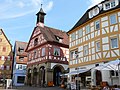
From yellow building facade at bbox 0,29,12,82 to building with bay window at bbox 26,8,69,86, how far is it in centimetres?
1309

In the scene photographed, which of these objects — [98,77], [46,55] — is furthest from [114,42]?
[46,55]

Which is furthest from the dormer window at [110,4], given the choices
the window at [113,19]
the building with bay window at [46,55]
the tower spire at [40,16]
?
the tower spire at [40,16]

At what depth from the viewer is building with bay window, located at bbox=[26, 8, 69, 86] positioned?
111ft

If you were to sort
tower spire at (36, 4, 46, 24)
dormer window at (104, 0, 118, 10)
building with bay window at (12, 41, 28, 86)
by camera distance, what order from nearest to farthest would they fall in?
1. dormer window at (104, 0, 118, 10)
2. tower spire at (36, 4, 46, 24)
3. building with bay window at (12, 41, 28, 86)

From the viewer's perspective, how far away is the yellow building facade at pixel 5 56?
170 ft

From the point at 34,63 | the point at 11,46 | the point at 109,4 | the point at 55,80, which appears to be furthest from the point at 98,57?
the point at 11,46

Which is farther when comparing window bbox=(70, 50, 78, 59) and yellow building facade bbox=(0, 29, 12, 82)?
yellow building facade bbox=(0, 29, 12, 82)

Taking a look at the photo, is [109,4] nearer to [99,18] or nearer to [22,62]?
[99,18]

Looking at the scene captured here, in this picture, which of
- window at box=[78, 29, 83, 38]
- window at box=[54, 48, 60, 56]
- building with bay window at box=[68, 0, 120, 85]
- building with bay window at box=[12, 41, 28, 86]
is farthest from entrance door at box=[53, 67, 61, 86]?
building with bay window at box=[12, 41, 28, 86]

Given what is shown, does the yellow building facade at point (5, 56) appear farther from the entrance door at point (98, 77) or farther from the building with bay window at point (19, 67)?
the entrance door at point (98, 77)

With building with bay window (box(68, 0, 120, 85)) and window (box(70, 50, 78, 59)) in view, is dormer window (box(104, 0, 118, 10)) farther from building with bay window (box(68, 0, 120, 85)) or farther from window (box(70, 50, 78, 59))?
window (box(70, 50, 78, 59))

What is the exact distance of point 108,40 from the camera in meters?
21.9

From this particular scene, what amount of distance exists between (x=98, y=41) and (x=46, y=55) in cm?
1337

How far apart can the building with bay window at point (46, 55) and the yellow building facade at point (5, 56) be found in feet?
43.0
